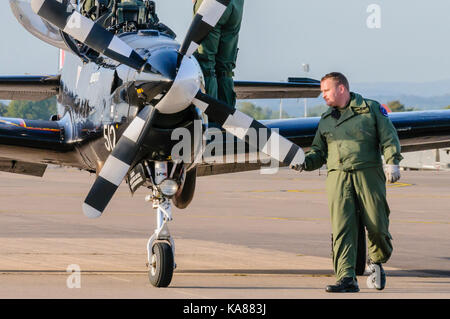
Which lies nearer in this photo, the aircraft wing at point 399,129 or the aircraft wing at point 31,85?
the aircraft wing at point 399,129

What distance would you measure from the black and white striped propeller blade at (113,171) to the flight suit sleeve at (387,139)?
2553mm

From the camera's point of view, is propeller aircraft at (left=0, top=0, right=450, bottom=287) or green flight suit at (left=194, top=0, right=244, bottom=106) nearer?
propeller aircraft at (left=0, top=0, right=450, bottom=287)

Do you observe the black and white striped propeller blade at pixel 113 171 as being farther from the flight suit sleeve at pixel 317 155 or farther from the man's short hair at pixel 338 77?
the man's short hair at pixel 338 77

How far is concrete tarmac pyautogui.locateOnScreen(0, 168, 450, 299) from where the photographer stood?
9.77 metres

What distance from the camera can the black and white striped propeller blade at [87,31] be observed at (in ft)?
31.5

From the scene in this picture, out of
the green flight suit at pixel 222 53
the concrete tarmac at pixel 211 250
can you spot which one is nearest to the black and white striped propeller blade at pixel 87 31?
the green flight suit at pixel 222 53

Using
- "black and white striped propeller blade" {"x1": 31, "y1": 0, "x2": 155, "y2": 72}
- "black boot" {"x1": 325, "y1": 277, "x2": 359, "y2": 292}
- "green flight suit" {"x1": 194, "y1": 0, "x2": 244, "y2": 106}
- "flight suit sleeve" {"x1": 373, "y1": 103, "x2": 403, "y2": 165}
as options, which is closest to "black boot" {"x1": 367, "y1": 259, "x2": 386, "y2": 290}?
"black boot" {"x1": 325, "y1": 277, "x2": 359, "y2": 292}

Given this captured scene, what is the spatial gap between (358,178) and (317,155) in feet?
1.83

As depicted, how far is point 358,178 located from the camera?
9.27 m

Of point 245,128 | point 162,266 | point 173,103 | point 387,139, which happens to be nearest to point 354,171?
point 387,139

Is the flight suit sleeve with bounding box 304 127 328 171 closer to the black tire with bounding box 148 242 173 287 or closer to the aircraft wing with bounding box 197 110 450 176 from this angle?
the black tire with bounding box 148 242 173 287

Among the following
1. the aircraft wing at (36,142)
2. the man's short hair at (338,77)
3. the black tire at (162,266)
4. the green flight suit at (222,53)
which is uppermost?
the green flight suit at (222,53)

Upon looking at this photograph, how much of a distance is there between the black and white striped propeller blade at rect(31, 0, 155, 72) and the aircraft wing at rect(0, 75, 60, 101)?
5135 mm
